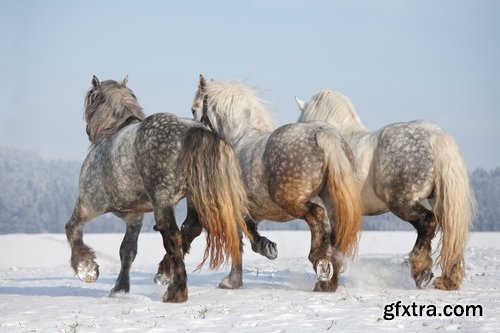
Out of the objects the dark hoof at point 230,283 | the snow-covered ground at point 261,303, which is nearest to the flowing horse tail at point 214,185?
the snow-covered ground at point 261,303

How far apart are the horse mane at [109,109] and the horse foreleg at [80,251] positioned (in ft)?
3.32

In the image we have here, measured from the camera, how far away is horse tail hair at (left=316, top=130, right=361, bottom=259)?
10078mm

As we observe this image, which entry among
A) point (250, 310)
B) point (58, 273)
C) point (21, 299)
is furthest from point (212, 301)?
point (58, 273)

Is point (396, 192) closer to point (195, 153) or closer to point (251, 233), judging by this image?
point (251, 233)

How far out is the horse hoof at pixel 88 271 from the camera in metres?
10.0

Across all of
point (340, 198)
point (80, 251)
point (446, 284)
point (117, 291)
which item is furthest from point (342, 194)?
point (80, 251)

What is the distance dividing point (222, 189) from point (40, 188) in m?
79.7

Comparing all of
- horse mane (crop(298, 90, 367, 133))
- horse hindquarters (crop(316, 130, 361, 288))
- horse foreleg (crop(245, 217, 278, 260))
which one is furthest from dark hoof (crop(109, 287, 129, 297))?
horse mane (crop(298, 90, 367, 133))

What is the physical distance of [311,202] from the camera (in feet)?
33.7

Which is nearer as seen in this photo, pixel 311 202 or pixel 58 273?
pixel 311 202

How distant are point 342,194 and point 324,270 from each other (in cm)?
102

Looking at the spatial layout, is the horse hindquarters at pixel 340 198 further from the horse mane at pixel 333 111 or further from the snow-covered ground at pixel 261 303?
the horse mane at pixel 333 111

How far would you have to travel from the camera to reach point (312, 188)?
1024 centimetres

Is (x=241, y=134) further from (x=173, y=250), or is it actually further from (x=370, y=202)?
(x=173, y=250)
